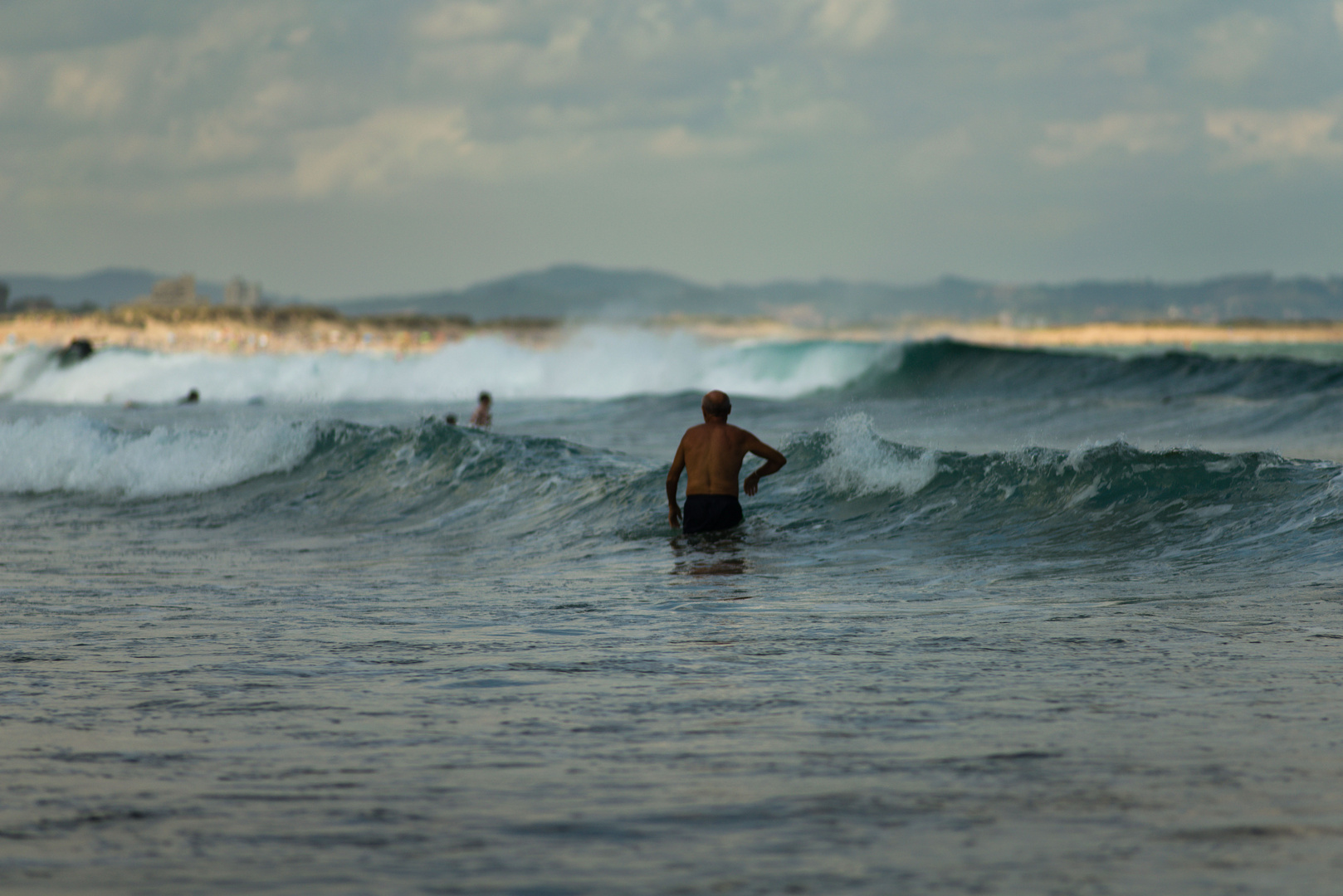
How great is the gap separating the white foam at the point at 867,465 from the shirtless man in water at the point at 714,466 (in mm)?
2395

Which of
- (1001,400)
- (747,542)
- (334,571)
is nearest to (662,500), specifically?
(747,542)

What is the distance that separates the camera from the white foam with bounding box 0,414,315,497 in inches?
747

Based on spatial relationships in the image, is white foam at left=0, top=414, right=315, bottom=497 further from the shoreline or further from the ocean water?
the shoreline

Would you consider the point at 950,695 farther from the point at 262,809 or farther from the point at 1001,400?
the point at 1001,400

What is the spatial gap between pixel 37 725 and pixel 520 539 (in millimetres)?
8063

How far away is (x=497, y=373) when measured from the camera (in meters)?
63.8

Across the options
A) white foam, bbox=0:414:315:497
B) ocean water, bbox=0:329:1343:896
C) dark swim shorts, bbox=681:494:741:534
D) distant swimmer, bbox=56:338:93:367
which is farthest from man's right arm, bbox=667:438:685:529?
distant swimmer, bbox=56:338:93:367

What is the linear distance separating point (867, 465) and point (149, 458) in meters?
10.7

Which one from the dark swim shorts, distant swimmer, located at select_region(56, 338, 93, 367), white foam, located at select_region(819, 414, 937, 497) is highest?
distant swimmer, located at select_region(56, 338, 93, 367)

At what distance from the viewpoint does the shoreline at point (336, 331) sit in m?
106

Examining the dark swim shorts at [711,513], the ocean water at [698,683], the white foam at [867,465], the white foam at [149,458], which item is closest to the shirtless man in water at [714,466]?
the dark swim shorts at [711,513]

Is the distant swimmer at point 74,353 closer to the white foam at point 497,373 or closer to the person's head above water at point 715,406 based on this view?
the white foam at point 497,373

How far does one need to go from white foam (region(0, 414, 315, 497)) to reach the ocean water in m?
1.90

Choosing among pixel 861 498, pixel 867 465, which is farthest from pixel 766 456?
pixel 867 465
